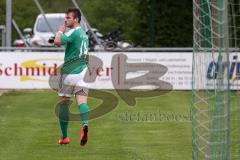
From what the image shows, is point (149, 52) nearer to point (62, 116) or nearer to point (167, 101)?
point (167, 101)

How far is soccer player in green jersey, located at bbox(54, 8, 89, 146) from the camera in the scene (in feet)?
39.7

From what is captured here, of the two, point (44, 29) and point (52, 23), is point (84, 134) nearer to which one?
point (52, 23)

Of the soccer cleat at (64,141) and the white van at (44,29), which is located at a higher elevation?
the white van at (44,29)

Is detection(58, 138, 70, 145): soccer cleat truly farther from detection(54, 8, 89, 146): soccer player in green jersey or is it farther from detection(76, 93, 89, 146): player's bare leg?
detection(76, 93, 89, 146): player's bare leg

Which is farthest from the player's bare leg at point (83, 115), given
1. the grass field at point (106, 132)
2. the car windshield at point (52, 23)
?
the car windshield at point (52, 23)

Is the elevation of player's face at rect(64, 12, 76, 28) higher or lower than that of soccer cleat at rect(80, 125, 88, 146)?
higher

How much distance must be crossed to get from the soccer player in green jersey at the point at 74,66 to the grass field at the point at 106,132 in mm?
536

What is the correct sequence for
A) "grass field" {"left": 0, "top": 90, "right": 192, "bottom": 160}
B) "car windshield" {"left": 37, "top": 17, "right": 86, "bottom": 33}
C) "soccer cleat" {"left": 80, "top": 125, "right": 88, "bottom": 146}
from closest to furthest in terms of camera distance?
"grass field" {"left": 0, "top": 90, "right": 192, "bottom": 160}
"soccer cleat" {"left": 80, "top": 125, "right": 88, "bottom": 146}
"car windshield" {"left": 37, "top": 17, "right": 86, "bottom": 33}

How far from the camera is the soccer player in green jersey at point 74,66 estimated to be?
39.7ft

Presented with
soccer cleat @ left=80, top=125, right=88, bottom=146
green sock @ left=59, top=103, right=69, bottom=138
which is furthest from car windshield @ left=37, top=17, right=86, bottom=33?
soccer cleat @ left=80, top=125, right=88, bottom=146

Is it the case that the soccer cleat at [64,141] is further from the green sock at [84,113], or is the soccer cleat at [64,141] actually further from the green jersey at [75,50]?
the green jersey at [75,50]

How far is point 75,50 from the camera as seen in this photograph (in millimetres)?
12305

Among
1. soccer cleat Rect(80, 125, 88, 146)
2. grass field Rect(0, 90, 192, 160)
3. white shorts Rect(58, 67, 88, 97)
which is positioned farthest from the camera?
white shorts Rect(58, 67, 88, 97)

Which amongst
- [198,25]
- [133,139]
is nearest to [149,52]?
[133,139]
